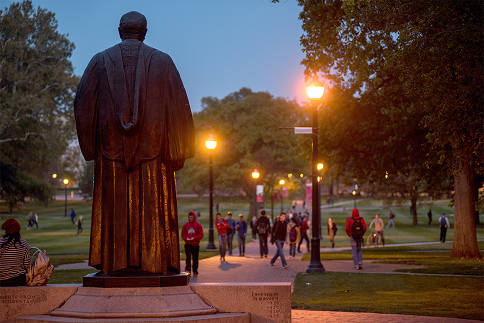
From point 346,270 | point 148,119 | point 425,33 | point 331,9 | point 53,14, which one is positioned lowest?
point 346,270

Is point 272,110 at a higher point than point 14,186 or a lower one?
higher

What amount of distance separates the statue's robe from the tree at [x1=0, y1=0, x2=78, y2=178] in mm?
35843

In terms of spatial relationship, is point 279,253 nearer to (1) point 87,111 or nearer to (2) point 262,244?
(2) point 262,244

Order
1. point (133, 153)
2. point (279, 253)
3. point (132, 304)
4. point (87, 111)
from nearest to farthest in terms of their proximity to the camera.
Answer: point (132, 304) < point (133, 153) < point (87, 111) < point (279, 253)

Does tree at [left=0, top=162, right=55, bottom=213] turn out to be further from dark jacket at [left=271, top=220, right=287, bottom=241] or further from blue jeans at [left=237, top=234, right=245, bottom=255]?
→ dark jacket at [left=271, top=220, right=287, bottom=241]

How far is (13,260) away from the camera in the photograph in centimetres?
715

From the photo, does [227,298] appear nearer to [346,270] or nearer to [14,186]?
[346,270]

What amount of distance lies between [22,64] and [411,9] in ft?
120

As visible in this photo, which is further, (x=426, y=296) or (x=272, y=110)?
(x=272, y=110)

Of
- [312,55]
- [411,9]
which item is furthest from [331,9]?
[411,9]

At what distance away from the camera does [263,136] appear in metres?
55.8

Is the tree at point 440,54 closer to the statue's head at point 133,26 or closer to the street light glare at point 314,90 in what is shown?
the street light glare at point 314,90

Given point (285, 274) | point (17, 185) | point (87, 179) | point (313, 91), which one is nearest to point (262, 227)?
point (285, 274)

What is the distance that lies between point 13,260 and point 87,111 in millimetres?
2227
